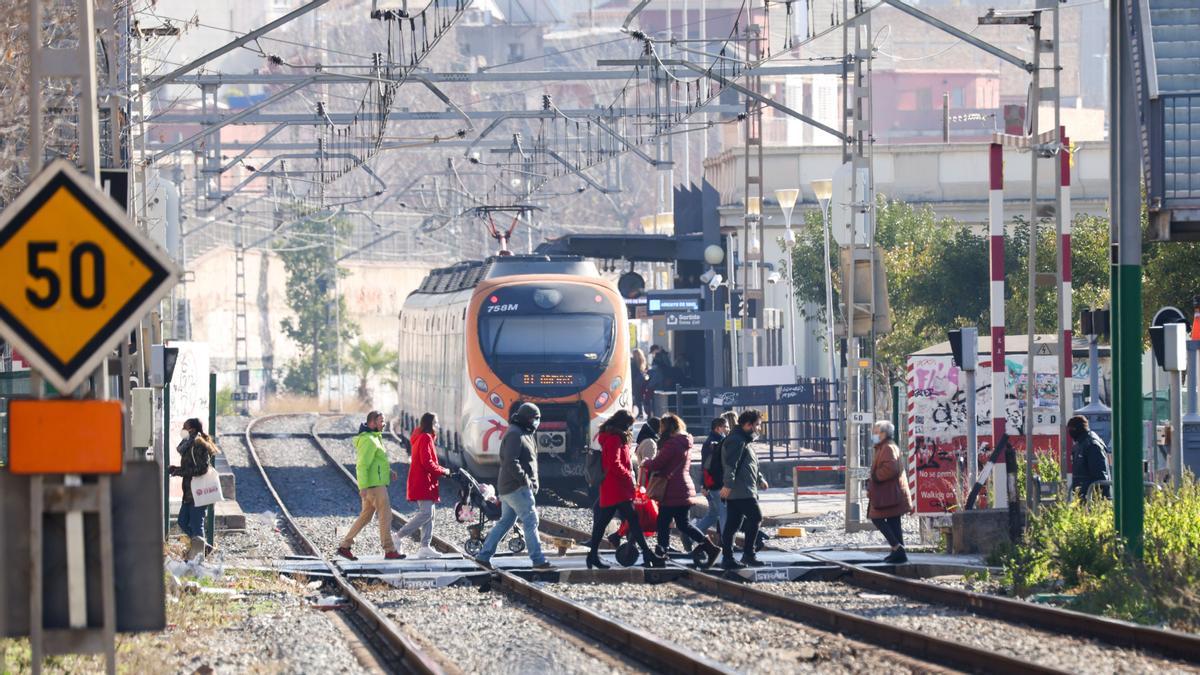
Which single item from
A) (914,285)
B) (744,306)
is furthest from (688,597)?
(914,285)

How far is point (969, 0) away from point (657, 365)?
13273 cm

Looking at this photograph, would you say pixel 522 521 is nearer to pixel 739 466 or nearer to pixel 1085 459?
pixel 739 466

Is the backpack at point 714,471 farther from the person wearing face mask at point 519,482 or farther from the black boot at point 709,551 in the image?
the person wearing face mask at point 519,482

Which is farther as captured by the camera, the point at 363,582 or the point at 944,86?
the point at 944,86

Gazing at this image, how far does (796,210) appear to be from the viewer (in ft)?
184

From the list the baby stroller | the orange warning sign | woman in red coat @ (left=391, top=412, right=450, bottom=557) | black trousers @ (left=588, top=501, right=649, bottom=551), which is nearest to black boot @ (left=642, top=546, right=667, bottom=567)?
black trousers @ (left=588, top=501, right=649, bottom=551)

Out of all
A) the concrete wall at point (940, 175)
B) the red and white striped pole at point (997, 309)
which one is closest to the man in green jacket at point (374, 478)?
the red and white striped pole at point (997, 309)

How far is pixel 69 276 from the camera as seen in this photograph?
7723 mm

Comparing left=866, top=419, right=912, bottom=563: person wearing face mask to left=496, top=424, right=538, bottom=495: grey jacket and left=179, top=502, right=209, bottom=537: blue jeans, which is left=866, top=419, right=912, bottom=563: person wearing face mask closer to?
→ left=496, top=424, right=538, bottom=495: grey jacket

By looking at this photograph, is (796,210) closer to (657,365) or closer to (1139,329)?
(657,365)

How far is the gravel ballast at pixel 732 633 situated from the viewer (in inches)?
450

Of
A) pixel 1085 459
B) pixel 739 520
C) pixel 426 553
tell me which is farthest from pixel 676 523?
pixel 1085 459

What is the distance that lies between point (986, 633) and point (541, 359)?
1617 cm

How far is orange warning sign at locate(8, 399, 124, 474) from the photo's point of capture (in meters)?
7.75
